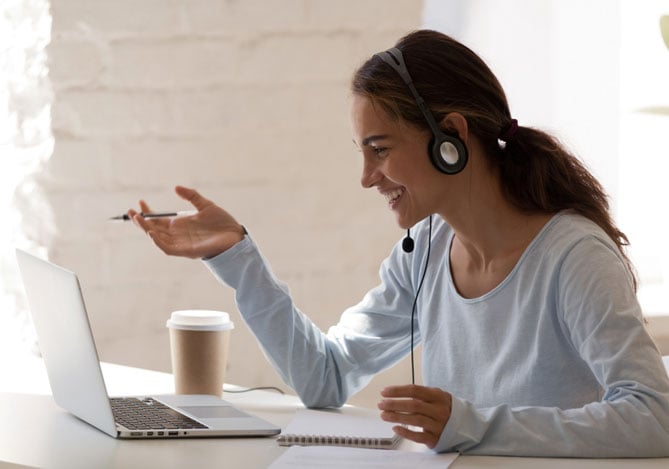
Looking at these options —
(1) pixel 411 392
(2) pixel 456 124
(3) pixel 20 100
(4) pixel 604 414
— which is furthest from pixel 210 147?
(4) pixel 604 414

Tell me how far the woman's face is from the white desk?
0.30 m

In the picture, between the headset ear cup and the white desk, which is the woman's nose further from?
the white desk

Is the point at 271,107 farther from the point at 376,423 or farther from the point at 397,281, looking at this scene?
the point at 376,423

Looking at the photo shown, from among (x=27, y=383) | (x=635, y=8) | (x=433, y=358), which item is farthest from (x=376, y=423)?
(x=635, y=8)

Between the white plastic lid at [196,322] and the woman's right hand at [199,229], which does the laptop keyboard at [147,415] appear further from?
the woman's right hand at [199,229]

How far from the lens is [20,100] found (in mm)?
2086

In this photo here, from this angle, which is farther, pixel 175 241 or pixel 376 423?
pixel 175 241

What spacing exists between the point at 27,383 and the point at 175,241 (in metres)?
0.34

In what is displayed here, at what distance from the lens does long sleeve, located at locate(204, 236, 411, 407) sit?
1.65 meters

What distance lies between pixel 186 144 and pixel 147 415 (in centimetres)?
78

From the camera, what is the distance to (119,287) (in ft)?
6.91

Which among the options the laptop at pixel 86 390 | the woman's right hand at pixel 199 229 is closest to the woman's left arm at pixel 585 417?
the laptop at pixel 86 390

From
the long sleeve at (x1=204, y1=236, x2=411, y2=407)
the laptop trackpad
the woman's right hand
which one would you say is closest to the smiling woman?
the woman's right hand

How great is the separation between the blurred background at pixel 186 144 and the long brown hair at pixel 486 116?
55 cm
